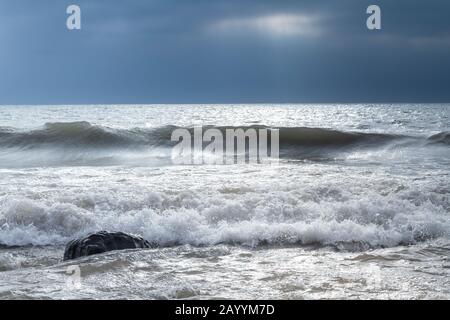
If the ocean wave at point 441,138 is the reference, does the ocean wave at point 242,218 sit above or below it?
below

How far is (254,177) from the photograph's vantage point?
10023mm

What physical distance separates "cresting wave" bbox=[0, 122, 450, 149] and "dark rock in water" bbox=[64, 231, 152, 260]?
43.4 ft

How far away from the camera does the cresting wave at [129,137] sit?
731 inches

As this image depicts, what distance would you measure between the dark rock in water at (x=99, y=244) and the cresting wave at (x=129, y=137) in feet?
43.4

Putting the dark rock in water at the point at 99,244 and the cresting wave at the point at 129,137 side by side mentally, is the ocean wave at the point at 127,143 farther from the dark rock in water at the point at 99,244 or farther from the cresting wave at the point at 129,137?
the dark rock in water at the point at 99,244

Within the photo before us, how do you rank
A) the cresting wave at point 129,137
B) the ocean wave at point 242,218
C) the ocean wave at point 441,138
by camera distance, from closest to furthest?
the ocean wave at point 242,218, the ocean wave at point 441,138, the cresting wave at point 129,137

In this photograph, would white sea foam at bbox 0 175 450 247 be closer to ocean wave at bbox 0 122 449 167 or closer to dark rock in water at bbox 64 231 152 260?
dark rock in water at bbox 64 231 152 260

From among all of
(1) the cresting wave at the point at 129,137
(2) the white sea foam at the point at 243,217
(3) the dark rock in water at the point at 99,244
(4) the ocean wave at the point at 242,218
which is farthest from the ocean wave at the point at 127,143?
(3) the dark rock in water at the point at 99,244

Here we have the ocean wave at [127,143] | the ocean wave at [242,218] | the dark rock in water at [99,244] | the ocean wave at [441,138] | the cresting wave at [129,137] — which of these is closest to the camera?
the dark rock in water at [99,244]

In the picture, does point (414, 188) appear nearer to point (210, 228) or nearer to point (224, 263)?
point (210, 228)

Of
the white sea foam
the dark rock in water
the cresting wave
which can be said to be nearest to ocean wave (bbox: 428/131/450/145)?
the cresting wave

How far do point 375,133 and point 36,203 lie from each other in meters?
15.6
